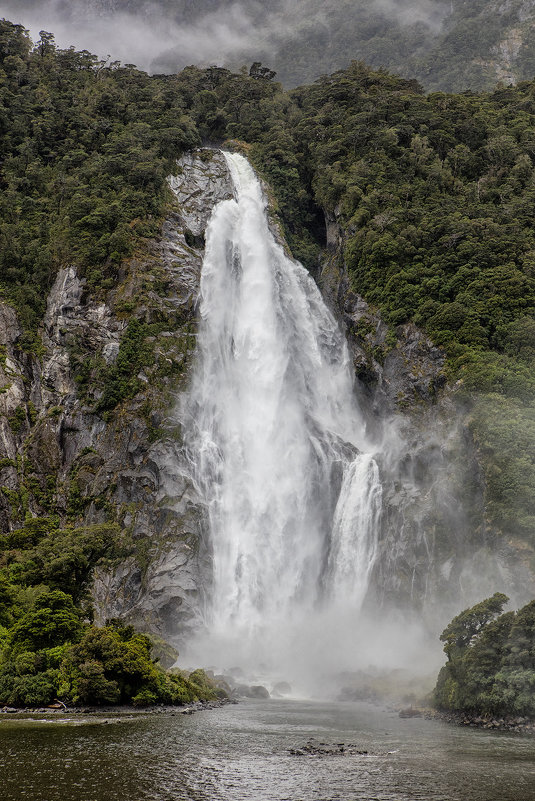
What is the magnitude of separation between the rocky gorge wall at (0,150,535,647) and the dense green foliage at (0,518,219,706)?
343 inches

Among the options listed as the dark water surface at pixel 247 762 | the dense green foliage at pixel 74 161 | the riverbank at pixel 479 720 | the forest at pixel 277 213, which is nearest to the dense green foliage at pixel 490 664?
the riverbank at pixel 479 720

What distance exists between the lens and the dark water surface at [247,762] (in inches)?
656

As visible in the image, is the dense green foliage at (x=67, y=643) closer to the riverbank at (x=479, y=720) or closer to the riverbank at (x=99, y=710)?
the riverbank at (x=99, y=710)

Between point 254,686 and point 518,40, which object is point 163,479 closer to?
point 254,686

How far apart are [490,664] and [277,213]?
2353 inches

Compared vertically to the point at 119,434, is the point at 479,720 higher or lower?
lower

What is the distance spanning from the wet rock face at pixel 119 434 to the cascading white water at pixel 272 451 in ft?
6.99

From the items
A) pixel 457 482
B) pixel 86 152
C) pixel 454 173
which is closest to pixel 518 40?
pixel 454 173

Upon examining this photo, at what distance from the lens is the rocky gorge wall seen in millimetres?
46719

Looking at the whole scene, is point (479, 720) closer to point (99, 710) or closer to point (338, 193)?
point (99, 710)

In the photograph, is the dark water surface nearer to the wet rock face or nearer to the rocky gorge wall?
the rocky gorge wall

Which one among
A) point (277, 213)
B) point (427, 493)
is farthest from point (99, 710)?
point (277, 213)

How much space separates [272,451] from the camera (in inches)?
2276

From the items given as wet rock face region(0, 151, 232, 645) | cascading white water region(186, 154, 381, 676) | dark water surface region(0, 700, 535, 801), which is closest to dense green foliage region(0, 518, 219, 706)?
dark water surface region(0, 700, 535, 801)
